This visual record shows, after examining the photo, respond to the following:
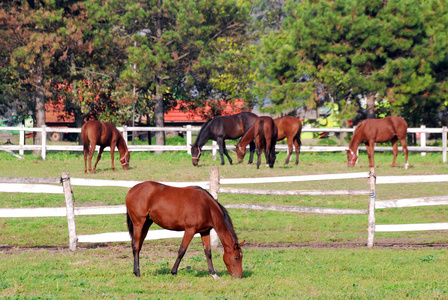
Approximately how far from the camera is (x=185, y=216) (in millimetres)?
8234

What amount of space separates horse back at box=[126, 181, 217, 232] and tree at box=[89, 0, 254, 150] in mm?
21046

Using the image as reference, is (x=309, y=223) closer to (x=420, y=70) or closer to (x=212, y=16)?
(x=420, y=70)

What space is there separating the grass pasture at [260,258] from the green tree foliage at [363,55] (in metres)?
10.8

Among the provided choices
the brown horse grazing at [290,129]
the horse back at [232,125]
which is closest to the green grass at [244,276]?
the horse back at [232,125]

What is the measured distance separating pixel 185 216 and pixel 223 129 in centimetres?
1554

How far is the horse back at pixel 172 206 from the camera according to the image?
324 inches

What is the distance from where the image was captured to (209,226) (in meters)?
8.33

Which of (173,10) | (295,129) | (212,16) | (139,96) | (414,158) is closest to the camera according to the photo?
(295,129)

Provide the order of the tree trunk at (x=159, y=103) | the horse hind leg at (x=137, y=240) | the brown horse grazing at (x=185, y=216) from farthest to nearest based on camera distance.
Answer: the tree trunk at (x=159, y=103)
the horse hind leg at (x=137, y=240)
the brown horse grazing at (x=185, y=216)

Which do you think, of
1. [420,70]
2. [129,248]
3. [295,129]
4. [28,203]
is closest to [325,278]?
[129,248]

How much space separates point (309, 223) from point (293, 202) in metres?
2.15

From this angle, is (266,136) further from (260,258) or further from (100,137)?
(260,258)

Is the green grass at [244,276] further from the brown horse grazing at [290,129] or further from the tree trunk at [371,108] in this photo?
the tree trunk at [371,108]

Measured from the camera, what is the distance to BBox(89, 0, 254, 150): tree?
29.1 metres
